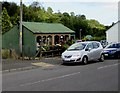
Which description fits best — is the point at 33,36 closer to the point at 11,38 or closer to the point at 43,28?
the point at 11,38

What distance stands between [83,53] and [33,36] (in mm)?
10287

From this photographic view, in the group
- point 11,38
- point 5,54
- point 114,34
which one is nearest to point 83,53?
point 5,54

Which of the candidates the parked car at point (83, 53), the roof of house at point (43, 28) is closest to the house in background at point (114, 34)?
the roof of house at point (43, 28)

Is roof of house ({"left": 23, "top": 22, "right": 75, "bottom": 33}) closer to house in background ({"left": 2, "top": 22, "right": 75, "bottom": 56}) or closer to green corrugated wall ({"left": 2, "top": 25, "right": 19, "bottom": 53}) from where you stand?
house in background ({"left": 2, "top": 22, "right": 75, "bottom": 56})

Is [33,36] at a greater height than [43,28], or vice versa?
[43,28]

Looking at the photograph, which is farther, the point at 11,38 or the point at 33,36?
the point at 11,38

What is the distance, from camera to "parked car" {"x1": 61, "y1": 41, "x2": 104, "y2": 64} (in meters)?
22.3

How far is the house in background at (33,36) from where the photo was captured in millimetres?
30656

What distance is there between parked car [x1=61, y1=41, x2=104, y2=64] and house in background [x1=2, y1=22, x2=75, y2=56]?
6.61m

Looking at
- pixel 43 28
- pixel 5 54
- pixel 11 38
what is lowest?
pixel 5 54

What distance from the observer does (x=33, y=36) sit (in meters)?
32.0

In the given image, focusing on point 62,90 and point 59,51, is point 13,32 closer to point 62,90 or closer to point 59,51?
point 59,51

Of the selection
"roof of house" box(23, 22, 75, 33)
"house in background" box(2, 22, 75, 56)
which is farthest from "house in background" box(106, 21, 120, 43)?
"roof of house" box(23, 22, 75, 33)

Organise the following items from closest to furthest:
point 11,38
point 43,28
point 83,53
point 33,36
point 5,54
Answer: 1. point 83,53
2. point 5,54
3. point 33,36
4. point 11,38
5. point 43,28
